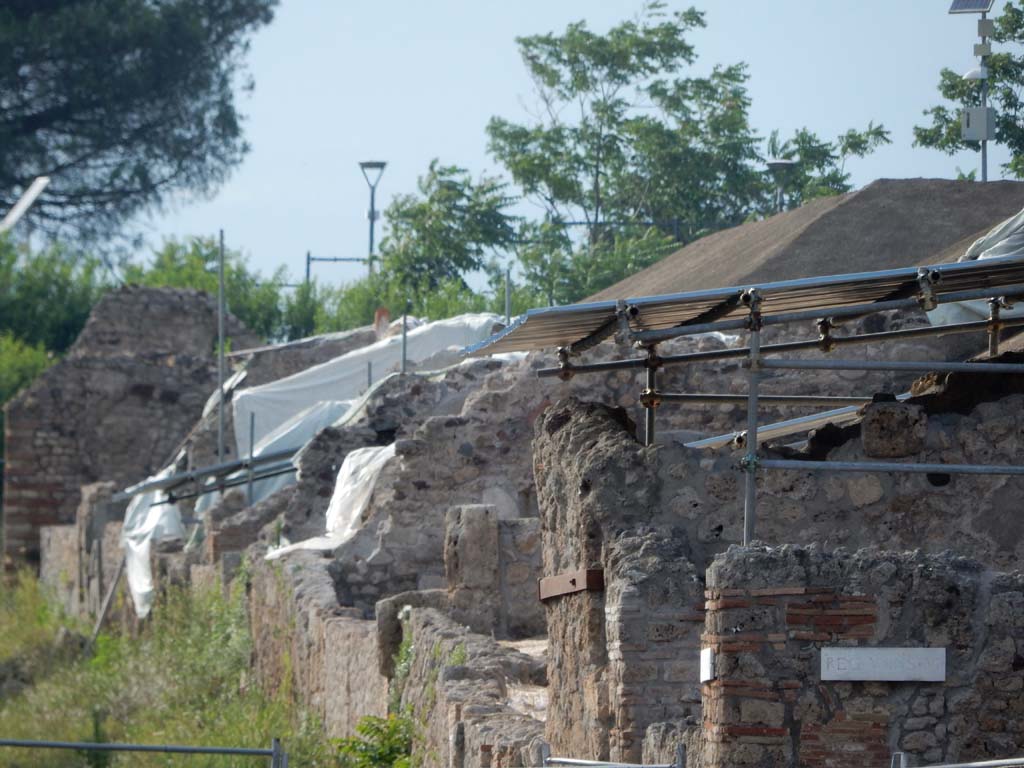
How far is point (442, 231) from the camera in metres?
37.1

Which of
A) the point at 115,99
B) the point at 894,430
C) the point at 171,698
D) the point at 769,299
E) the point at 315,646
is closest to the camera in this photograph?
the point at 894,430

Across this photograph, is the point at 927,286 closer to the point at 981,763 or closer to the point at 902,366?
the point at 902,366

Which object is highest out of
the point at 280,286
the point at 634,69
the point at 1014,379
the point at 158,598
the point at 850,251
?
the point at 634,69

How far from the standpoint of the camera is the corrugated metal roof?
7.46 m

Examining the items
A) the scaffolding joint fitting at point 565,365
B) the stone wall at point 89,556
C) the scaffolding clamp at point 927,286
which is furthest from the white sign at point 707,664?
the stone wall at point 89,556

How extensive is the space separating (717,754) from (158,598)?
15.8 meters

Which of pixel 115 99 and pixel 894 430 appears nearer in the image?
pixel 894 430

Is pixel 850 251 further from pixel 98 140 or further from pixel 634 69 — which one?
pixel 98 140

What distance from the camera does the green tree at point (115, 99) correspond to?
36.8 metres

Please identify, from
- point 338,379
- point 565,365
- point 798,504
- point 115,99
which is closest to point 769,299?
point 798,504

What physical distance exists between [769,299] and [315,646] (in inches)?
260

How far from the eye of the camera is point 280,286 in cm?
4406

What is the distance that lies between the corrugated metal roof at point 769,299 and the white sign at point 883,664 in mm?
1664

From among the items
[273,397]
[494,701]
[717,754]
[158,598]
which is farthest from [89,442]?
[717,754]
